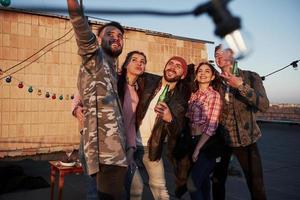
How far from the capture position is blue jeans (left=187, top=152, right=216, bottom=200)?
9.36ft

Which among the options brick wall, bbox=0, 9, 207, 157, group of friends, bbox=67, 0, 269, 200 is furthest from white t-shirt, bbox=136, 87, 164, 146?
brick wall, bbox=0, 9, 207, 157

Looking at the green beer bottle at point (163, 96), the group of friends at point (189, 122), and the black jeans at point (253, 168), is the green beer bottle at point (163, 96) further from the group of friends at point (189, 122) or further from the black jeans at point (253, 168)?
the black jeans at point (253, 168)

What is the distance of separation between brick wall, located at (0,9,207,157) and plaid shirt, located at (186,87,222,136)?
4440 millimetres

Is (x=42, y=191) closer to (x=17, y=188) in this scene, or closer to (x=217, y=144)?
(x=17, y=188)

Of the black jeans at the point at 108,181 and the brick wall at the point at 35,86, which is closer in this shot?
the black jeans at the point at 108,181

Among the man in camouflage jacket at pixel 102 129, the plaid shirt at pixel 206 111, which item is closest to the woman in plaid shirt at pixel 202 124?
the plaid shirt at pixel 206 111

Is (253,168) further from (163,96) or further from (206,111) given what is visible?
(163,96)

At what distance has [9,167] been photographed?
15.8 feet

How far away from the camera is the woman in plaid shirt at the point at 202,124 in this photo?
2.87 meters

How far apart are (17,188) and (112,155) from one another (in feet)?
10.3

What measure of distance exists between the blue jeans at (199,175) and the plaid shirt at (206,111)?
0.85 ft

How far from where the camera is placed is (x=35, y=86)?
6.51m

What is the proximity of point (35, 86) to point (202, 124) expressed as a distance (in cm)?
459

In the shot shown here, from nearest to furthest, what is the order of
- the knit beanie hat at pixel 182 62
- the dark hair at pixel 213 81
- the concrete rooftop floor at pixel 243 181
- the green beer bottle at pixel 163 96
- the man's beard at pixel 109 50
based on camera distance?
the man's beard at pixel 109 50, the green beer bottle at pixel 163 96, the knit beanie hat at pixel 182 62, the dark hair at pixel 213 81, the concrete rooftop floor at pixel 243 181
